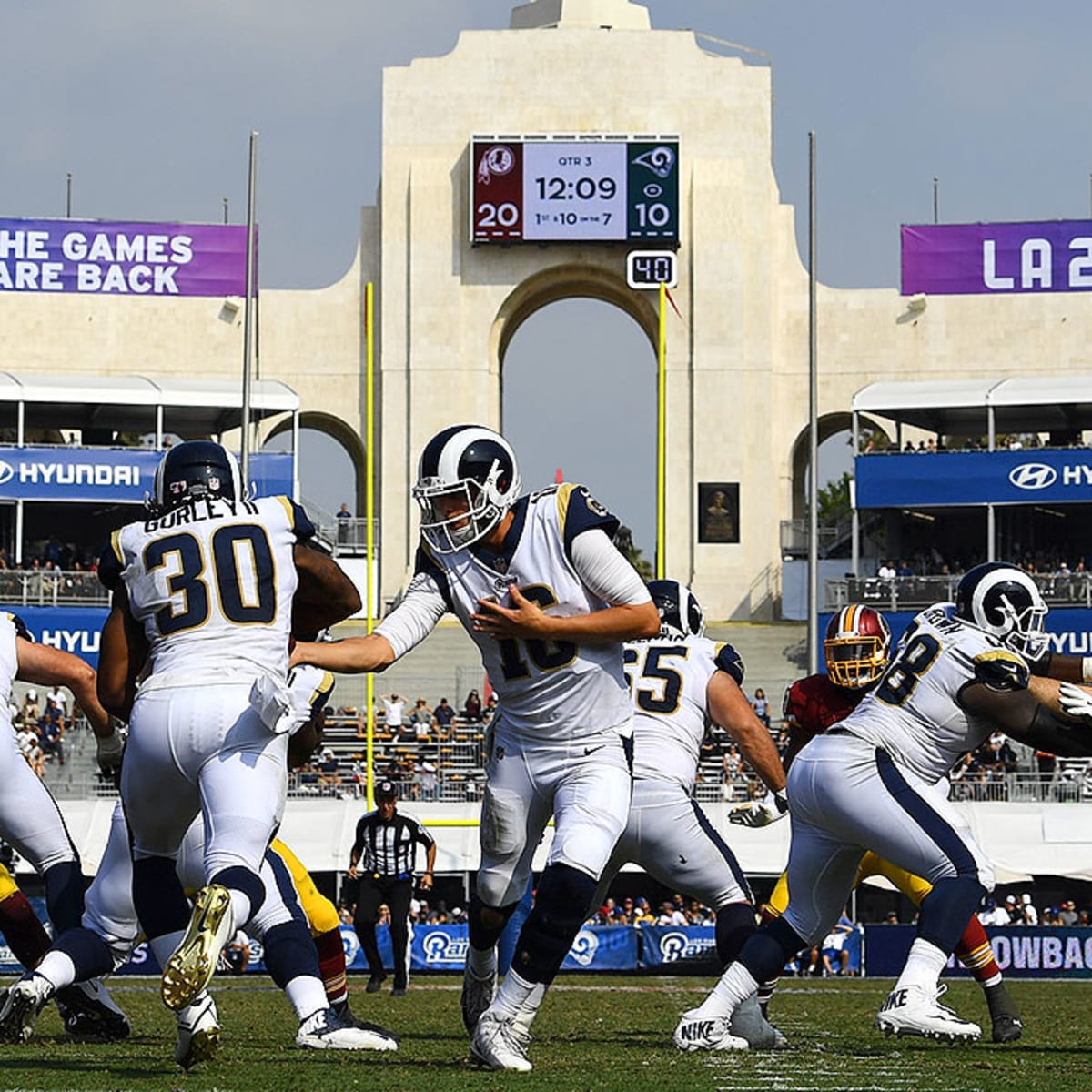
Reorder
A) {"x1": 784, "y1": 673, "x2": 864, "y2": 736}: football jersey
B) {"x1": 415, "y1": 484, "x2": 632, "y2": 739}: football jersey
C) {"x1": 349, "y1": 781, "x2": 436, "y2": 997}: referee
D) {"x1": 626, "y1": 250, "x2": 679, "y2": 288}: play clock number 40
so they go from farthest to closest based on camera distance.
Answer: {"x1": 626, "y1": 250, "x2": 679, "y2": 288}: play clock number 40, {"x1": 349, "y1": 781, "x2": 436, "y2": 997}: referee, {"x1": 784, "y1": 673, "x2": 864, "y2": 736}: football jersey, {"x1": 415, "y1": 484, "x2": 632, "y2": 739}: football jersey

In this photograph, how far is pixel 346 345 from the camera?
51094mm

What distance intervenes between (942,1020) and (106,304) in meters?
44.7

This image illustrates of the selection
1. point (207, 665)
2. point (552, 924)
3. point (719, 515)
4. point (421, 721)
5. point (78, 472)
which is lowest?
point (421, 721)

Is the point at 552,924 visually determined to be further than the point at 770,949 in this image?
No

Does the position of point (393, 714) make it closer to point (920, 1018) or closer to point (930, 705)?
point (930, 705)

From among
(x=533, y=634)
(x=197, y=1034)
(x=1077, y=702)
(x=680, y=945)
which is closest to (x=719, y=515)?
(x=680, y=945)

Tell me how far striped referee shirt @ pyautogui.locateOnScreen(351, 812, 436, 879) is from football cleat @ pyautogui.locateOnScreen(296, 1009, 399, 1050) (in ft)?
33.2

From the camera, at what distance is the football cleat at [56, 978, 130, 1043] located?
30.9 ft

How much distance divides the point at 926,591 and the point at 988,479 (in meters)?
3.03

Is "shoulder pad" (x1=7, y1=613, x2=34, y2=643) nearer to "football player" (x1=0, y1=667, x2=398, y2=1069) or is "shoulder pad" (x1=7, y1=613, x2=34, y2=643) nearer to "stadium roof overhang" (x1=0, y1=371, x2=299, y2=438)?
"football player" (x1=0, y1=667, x2=398, y2=1069)

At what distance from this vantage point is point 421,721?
3734cm

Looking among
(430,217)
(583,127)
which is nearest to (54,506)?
(430,217)

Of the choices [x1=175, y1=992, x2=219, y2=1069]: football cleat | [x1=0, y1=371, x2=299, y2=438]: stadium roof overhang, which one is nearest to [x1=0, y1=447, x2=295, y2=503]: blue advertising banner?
[x1=0, y1=371, x2=299, y2=438]: stadium roof overhang

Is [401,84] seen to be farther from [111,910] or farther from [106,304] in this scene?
[111,910]
